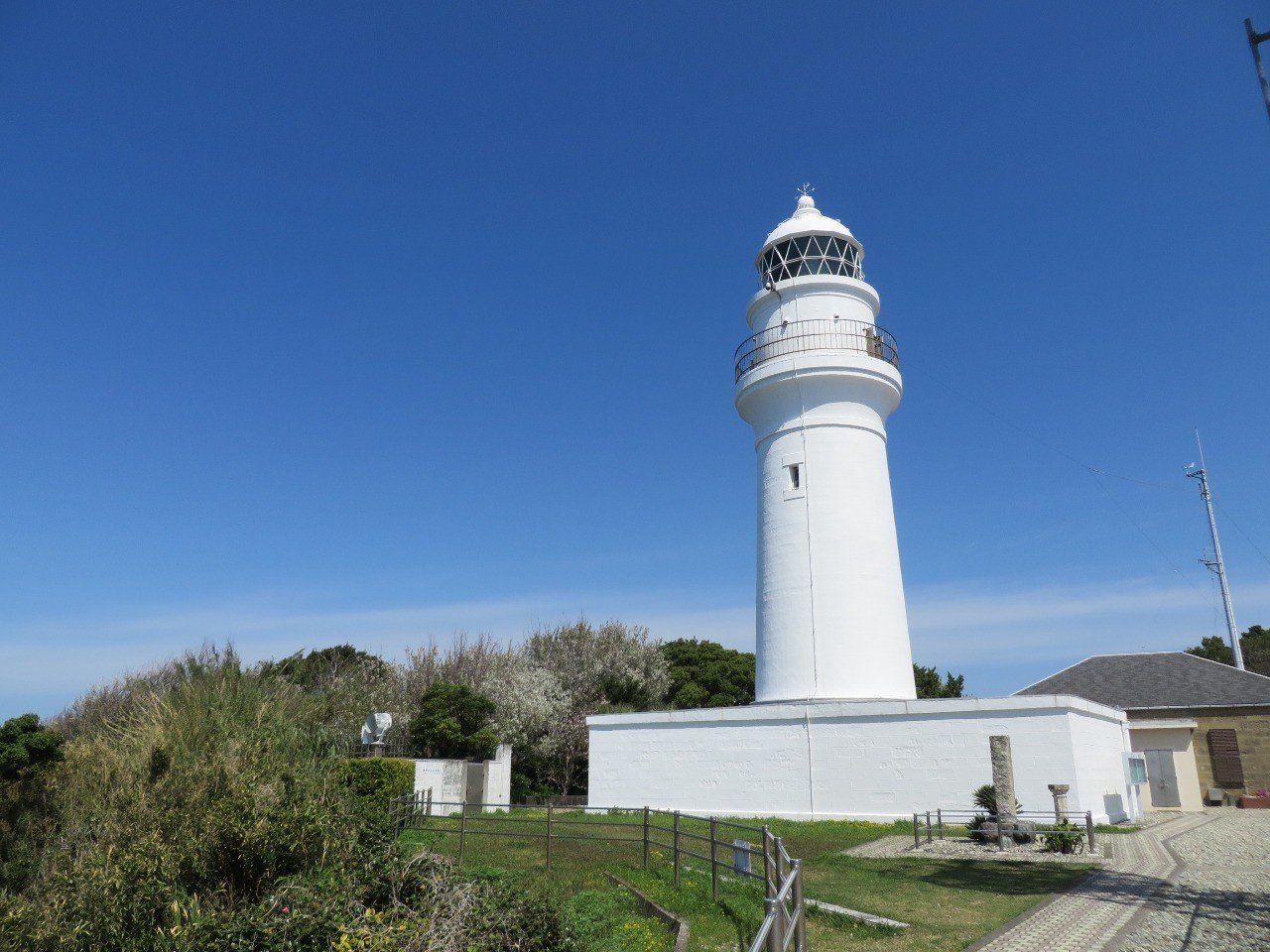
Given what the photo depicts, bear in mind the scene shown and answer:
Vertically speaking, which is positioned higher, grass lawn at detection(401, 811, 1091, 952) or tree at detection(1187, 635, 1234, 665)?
tree at detection(1187, 635, 1234, 665)

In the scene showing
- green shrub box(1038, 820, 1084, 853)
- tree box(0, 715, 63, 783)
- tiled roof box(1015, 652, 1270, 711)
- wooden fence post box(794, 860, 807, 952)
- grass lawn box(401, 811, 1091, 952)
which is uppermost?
tiled roof box(1015, 652, 1270, 711)

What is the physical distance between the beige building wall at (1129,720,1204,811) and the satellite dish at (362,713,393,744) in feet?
68.3

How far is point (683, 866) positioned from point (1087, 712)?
11.3m

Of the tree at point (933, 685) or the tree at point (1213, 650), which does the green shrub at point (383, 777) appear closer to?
the tree at point (933, 685)

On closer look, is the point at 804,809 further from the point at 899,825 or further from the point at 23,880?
the point at 23,880

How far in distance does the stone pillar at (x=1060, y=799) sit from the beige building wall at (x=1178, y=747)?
10519mm

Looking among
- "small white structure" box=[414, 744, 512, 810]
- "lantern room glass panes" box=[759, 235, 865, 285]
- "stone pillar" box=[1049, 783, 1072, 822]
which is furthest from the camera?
"lantern room glass panes" box=[759, 235, 865, 285]

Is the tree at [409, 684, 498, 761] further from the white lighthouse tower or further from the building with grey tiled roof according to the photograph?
the building with grey tiled roof

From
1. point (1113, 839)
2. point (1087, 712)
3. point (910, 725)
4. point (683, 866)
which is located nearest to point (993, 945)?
point (683, 866)

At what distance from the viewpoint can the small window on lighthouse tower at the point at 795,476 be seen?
21.3 m

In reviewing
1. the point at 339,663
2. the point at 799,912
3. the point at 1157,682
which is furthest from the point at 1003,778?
the point at 339,663

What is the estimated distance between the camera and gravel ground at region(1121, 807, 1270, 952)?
7.46 metres

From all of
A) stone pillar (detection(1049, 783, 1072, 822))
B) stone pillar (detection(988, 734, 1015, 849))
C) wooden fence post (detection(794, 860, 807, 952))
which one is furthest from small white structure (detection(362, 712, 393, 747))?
wooden fence post (detection(794, 860, 807, 952))

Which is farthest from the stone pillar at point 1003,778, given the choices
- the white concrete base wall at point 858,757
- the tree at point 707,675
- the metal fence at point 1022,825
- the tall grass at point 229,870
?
the tree at point 707,675
